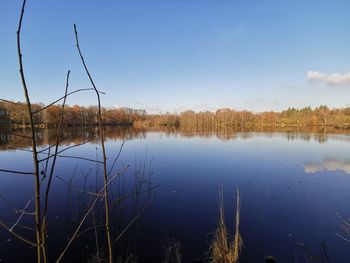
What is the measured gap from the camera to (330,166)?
42.2ft

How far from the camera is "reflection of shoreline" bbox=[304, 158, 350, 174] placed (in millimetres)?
12086

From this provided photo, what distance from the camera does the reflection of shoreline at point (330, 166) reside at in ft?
39.7

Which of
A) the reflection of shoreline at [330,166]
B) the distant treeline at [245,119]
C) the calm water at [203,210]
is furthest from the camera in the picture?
the distant treeline at [245,119]

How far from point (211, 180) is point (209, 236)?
4715 millimetres

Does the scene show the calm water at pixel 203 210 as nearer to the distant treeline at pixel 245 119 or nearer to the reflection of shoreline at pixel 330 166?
the reflection of shoreline at pixel 330 166

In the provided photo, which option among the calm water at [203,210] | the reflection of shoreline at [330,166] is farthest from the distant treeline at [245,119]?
the calm water at [203,210]

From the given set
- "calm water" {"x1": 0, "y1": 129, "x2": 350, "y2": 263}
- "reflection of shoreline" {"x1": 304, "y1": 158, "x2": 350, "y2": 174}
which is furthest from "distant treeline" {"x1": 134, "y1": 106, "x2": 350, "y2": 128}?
"calm water" {"x1": 0, "y1": 129, "x2": 350, "y2": 263}

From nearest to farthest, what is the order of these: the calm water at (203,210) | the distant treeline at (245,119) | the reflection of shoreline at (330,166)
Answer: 1. the calm water at (203,210)
2. the reflection of shoreline at (330,166)
3. the distant treeline at (245,119)

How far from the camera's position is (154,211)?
706cm

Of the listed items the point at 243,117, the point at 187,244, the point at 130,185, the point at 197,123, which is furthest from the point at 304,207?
the point at 243,117

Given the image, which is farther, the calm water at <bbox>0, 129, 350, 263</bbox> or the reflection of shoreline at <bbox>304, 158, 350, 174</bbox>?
the reflection of shoreline at <bbox>304, 158, 350, 174</bbox>

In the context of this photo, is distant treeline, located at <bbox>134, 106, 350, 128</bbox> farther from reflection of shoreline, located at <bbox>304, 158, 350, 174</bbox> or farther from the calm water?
the calm water

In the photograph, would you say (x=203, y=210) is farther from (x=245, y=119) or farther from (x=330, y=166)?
(x=245, y=119)

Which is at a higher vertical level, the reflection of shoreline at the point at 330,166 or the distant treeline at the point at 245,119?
the distant treeline at the point at 245,119
